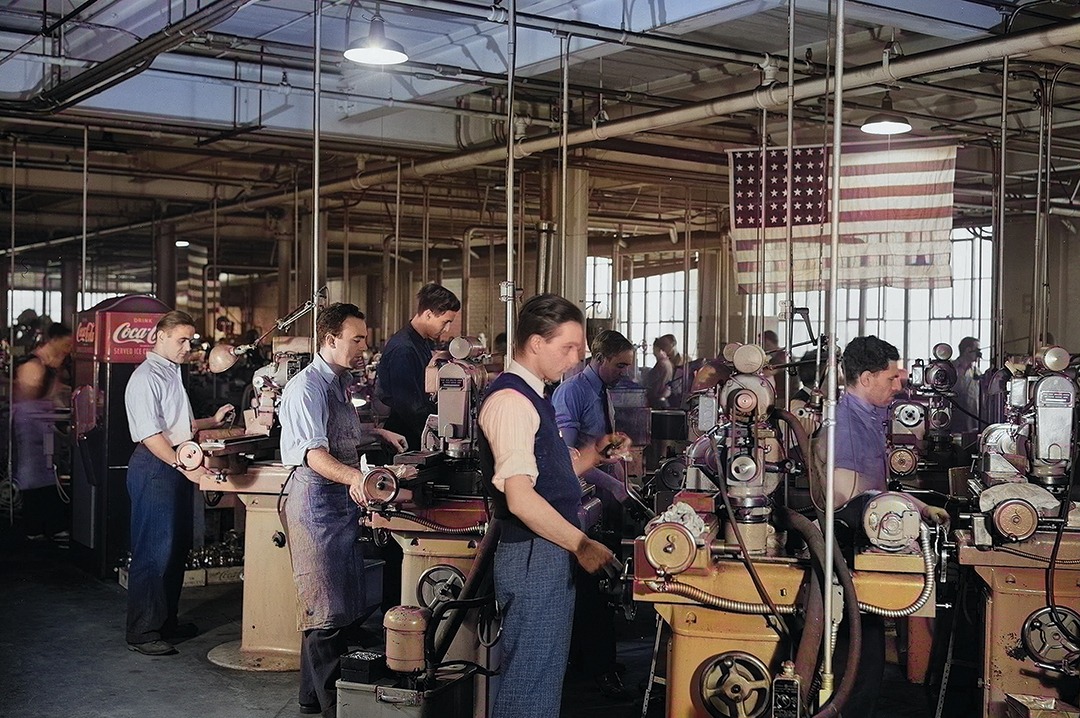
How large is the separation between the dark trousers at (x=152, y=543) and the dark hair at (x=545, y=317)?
2.84m

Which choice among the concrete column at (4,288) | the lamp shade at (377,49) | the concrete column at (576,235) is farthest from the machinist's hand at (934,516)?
the concrete column at (4,288)

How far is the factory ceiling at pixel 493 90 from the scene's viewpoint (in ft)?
19.9

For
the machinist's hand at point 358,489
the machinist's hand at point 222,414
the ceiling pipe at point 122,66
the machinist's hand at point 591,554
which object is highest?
the ceiling pipe at point 122,66

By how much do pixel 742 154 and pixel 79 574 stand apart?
190 inches

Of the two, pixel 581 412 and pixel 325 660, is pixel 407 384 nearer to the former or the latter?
pixel 581 412

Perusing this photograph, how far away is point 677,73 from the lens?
833 centimetres

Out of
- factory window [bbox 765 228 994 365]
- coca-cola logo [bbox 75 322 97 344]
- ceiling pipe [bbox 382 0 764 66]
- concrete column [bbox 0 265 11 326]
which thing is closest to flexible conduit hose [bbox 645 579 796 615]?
ceiling pipe [bbox 382 0 764 66]

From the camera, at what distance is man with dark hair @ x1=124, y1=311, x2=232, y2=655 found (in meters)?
5.42

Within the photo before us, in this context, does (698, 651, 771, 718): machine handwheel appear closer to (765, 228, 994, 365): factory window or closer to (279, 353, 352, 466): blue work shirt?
(279, 353, 352, 466): blue work shirt

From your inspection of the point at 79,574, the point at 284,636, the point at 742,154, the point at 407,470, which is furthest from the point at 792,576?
the point at 79,574

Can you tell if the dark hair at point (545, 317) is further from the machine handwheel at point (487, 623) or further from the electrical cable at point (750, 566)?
the machine handwheel at point (487, 623)

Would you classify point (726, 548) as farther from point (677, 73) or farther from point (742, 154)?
point (677, 73)

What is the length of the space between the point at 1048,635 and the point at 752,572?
1.12 m

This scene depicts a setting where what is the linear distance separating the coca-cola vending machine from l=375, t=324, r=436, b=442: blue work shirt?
1.97 meters
